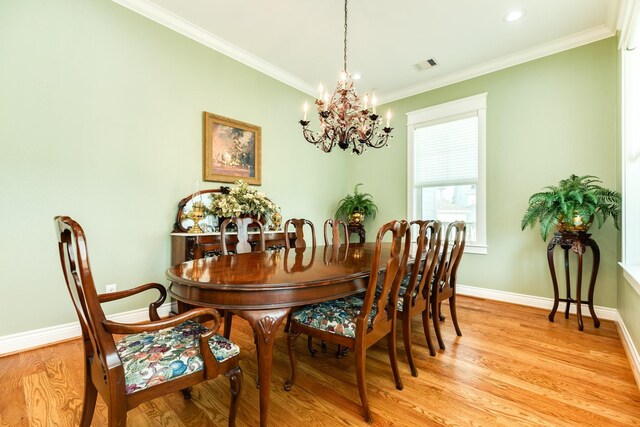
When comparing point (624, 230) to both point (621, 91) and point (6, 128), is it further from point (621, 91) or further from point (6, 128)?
point (6, 128)

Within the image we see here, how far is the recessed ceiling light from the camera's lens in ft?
9.34

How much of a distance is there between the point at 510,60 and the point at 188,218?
4.32 metres

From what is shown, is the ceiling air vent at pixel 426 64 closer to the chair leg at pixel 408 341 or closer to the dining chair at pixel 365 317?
the dining chair at pixel 365 317

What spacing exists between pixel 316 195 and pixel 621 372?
12.3 ft

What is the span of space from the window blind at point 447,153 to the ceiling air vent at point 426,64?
80 cm

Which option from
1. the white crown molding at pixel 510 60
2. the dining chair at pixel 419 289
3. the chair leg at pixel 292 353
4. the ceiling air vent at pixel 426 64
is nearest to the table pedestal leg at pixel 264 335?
the chair leg at pixel 292 353

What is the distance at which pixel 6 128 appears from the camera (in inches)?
86.0

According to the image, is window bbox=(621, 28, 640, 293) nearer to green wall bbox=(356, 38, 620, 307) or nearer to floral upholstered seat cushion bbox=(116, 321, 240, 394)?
green wall bbox=(356, 38, 620, 307)

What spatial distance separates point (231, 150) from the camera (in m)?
3.56

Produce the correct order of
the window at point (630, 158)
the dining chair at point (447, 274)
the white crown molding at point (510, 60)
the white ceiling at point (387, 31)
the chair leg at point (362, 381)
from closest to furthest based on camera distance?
1. the chair leg at point (362, 381)
2. the dining chair at point (447, 274)
3. the window at point (630, 158)
4. the white ceiling at point (387, 31)
5. the white crown molding at point (510, 60)

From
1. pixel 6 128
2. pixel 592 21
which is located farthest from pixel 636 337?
pixel 6 128

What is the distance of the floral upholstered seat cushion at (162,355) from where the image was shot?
1103 millimetres

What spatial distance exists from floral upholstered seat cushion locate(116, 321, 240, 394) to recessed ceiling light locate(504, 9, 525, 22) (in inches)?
150

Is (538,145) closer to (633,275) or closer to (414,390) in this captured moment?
(633,275)
